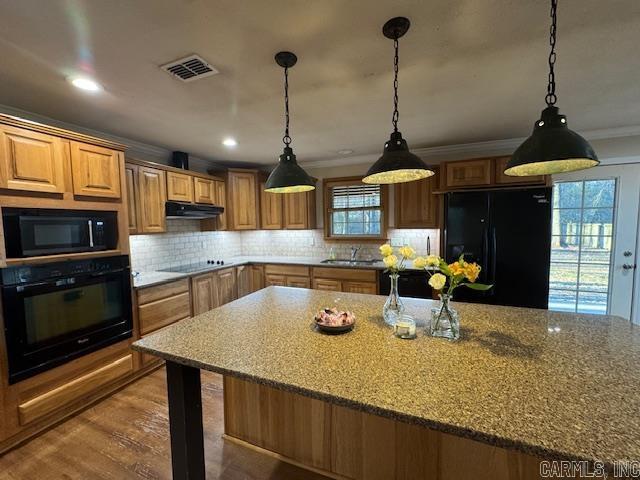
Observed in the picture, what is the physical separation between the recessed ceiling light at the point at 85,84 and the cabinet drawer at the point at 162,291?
1.67 m

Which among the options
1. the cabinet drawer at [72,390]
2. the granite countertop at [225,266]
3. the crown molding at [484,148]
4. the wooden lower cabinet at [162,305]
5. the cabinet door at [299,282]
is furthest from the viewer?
the cabinet door at [299,282]

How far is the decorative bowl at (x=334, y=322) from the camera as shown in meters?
1.40

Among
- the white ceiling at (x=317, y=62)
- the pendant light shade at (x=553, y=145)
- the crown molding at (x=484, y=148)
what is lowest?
the pendant light shade at (x=553, y=145)

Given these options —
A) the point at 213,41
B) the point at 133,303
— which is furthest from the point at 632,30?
the point at 133,303

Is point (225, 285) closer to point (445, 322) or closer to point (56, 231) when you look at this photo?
point (56, 231)

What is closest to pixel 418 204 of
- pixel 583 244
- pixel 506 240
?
pixel 506 240

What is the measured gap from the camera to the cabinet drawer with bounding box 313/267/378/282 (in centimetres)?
364

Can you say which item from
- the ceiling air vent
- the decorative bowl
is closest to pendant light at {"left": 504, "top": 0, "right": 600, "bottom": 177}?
the decorative bowl

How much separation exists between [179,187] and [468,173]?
338cm

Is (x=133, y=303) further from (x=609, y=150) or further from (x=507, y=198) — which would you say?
(x=609, y=150)

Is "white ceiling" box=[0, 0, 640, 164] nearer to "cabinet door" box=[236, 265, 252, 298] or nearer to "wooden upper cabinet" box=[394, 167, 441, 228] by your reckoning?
"wooden upper cabinet" box=[394, 167, 441, 228]

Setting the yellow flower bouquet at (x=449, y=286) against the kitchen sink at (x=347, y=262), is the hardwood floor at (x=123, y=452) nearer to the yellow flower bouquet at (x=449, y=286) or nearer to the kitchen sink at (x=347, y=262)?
the yellow flower bouquet at (x=449, y=286)

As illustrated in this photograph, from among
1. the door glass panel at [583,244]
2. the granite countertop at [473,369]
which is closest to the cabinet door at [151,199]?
the granite countertop at [473,369]

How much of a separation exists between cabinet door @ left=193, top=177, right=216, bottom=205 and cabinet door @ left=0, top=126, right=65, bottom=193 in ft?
5.48
